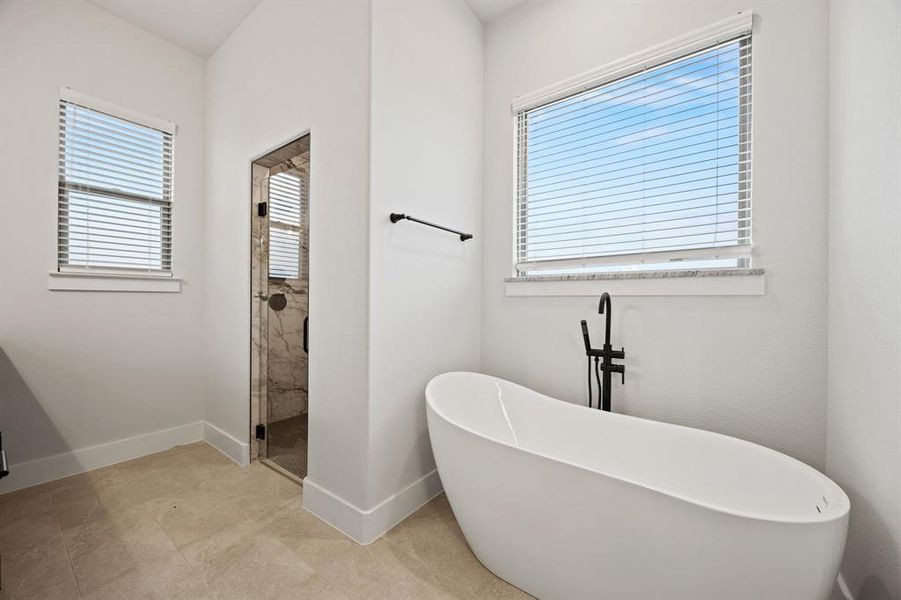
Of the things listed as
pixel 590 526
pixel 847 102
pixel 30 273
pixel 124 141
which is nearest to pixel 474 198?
pixel 847 102

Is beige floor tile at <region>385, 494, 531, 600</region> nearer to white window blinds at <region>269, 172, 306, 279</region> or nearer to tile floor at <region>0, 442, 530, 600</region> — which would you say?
tile floor at <region>0, 442, 530, 600</region>

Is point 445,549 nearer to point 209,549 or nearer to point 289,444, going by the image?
point 209,549

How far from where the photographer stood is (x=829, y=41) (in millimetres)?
1346

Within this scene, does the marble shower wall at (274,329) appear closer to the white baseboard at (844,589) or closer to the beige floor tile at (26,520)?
the beige floor tile at (26,520)

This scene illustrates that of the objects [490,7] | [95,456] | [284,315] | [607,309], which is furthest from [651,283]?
[95,456]

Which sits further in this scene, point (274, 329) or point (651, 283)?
point (274, 329)

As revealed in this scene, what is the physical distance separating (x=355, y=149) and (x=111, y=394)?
226cm

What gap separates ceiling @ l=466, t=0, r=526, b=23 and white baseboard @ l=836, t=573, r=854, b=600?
3001mm

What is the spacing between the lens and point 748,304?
149cm

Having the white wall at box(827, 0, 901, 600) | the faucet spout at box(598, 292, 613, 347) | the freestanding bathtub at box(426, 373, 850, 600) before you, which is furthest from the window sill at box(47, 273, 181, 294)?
the white wall at box(827, 0, 901, 600)

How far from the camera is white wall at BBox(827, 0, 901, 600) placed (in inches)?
36.6

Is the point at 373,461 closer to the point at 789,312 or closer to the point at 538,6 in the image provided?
the point at 789,312

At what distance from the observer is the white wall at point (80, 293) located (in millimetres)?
1946

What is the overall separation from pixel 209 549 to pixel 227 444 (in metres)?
1.02
